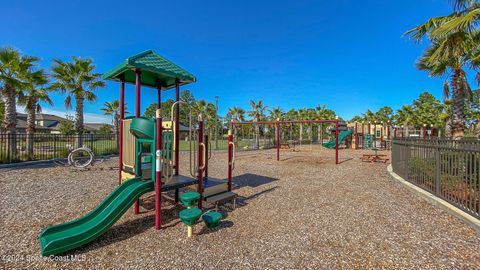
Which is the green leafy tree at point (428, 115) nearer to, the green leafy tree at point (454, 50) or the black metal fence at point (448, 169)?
the green leafy tree at point (454, 50)

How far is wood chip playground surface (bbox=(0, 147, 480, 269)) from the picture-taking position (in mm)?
2863

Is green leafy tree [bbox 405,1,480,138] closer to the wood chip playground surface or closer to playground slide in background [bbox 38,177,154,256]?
the wood chip playground surface

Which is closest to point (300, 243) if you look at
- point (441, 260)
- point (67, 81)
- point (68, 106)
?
point (441, 260)

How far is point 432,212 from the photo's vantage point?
15.1ft

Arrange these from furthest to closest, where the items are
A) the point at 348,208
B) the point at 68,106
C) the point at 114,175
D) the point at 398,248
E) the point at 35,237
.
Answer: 1. the point at 68,106
2. the point at 114,175
3. the point at 348,208
4. the point at 35,237
5. the point at 398,248

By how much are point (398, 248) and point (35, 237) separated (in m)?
5.48

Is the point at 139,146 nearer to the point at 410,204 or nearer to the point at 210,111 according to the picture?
the point at 410,204

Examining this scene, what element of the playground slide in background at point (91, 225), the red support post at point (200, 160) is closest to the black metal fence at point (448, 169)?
the red support post at point (200, 160)

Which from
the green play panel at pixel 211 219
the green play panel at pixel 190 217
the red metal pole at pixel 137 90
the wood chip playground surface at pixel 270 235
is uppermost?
the red metal pole at pixel 137 90

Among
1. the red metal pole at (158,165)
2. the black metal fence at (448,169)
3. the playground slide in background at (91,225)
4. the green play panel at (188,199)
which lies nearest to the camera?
the playground slide in background at (91,225)

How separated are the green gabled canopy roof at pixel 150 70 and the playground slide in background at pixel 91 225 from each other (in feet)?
7.12

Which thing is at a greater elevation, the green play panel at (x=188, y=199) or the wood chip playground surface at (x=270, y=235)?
the green play panel at (x=188, y=199)

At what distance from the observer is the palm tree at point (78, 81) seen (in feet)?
43.3

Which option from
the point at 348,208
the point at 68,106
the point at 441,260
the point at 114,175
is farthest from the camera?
the point at 68,106
